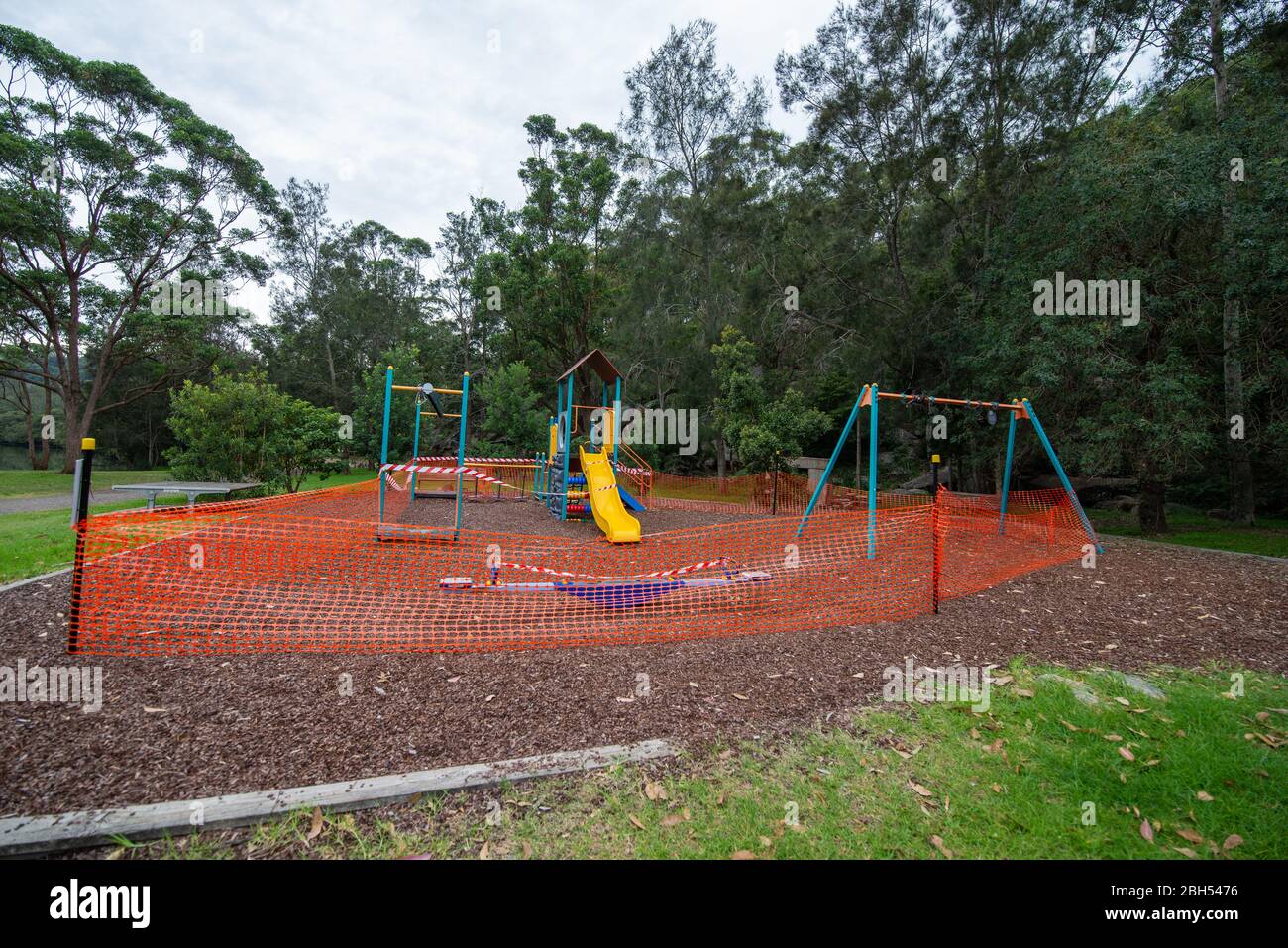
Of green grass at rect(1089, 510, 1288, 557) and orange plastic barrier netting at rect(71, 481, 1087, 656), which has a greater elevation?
green grass at rect(1089, 510, 1288, 557)

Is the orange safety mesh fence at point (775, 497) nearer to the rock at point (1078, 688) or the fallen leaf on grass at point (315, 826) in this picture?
the rock at point (1078, 688)

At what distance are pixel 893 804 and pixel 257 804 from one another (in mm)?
2754

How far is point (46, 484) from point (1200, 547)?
30.4m

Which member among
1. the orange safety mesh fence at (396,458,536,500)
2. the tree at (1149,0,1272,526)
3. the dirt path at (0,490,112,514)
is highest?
the tree at (1149,0,1272,526)

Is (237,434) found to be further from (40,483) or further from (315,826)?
(40,483)

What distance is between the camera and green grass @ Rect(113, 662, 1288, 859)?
2.24 metres

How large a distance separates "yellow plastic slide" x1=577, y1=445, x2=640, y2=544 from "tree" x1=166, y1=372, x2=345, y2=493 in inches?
244

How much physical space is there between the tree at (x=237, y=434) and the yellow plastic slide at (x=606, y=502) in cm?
620

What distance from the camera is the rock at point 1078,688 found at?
3584 millimetres

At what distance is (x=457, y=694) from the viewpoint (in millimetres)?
3574

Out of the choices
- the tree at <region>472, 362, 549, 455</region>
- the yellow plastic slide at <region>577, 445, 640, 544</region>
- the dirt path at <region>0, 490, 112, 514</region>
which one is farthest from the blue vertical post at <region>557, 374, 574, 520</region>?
the tree at <region>472, 362, 549, 455</region>

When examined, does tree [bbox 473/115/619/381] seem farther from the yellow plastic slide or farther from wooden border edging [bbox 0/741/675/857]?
wooden border edging [bbox 0/741/675/857]

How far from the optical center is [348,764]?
2748 mm
